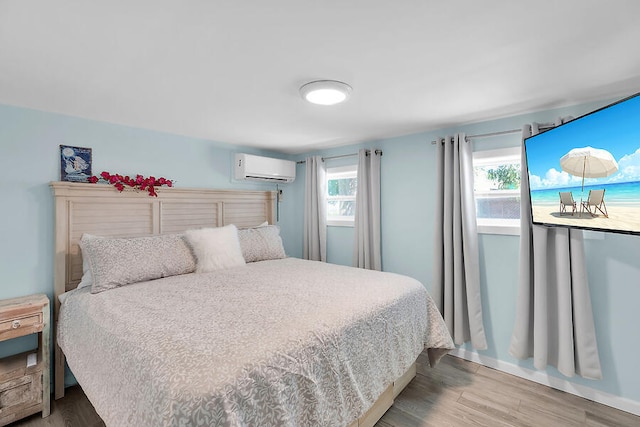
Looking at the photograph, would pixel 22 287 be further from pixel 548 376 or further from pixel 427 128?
pixel 548 376

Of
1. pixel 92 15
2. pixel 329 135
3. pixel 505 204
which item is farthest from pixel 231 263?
pixel 505 204

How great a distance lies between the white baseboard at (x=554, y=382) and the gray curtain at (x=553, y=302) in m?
0.14

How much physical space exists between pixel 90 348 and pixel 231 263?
128 cm

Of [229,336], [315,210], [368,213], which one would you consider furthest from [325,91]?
[315,210]

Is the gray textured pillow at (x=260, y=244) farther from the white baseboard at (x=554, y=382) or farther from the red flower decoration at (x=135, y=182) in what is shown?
the white baseboard at (x=554, y=382)

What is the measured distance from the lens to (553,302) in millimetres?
2369

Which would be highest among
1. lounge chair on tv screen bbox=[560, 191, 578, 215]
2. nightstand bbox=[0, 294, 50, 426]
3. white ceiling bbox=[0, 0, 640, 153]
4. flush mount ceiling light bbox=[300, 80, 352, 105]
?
white ceiling bbox=[0, 0, 640, 153]

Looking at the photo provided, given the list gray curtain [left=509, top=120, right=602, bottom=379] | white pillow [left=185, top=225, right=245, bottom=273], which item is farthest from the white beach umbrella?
white pillow [left=185, top=225, right=245, bottom=273]

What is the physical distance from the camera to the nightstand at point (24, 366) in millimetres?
1938

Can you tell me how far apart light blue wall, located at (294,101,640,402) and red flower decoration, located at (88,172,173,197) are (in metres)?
2.02

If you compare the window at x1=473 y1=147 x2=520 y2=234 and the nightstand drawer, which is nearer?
the nightstand drawer

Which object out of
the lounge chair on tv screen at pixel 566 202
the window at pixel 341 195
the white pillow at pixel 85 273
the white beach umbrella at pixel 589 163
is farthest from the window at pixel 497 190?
the white pillow at pixel 85 273

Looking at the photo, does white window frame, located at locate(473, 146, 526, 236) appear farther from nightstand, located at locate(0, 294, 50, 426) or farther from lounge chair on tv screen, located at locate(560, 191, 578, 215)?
nightstand, located at locate(0, 294, 50, 426)

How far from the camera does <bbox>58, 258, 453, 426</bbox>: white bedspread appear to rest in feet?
3.61
